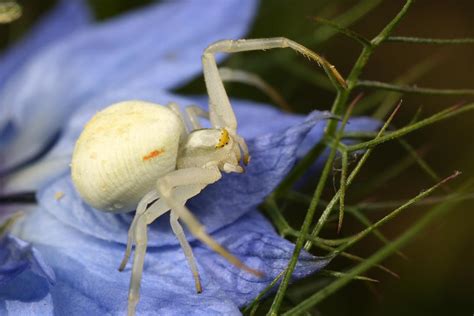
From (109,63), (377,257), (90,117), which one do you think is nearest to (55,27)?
(109,63)

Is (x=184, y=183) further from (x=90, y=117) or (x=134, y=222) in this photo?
(x=90, y=117)

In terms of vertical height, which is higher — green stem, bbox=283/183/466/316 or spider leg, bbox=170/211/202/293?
green stem, bbox=283/183/466/316

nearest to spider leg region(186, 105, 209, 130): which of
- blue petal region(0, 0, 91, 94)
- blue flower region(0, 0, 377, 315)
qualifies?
blue flower region(0, 0, 377, 315)

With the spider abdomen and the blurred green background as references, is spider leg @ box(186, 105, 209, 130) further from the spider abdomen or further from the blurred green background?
the blurred green background

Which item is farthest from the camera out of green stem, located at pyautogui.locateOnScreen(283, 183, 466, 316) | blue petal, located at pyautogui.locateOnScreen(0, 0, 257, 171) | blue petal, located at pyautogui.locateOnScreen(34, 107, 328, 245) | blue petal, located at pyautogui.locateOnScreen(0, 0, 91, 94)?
blue petal, located at pyautogui.locateOnScreen(0, 0, 91, 94)

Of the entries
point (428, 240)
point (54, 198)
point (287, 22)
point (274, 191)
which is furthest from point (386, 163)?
point (54, 198)

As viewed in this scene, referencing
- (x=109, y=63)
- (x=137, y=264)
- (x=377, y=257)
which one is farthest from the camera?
(x=109, y=63)

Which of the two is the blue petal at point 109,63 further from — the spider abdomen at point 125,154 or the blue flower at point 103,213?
the spider abdomen at point 125,154

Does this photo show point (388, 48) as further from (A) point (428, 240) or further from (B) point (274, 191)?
(B) point (274, 191)

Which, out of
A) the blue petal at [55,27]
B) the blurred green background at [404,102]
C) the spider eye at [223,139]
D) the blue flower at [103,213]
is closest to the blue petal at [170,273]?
the blue flower at [103,213]
